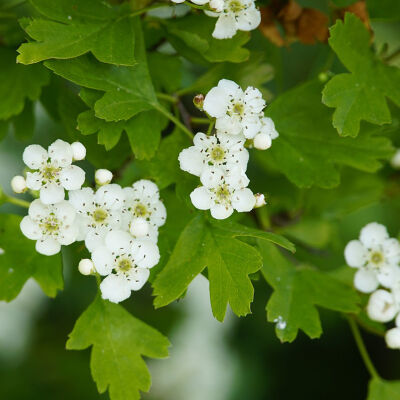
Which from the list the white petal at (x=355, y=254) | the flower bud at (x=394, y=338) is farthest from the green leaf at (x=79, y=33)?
the flower bud at (x=394, y=338)

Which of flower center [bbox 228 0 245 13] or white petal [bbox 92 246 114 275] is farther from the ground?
flower center [bbox 228 0 245 13]

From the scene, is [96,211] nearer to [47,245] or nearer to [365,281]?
[47,245]

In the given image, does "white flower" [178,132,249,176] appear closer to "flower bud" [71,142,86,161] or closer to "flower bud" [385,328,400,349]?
"flower bud" [71,142,86,161]

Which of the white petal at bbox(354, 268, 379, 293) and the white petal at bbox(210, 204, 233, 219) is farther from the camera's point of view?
the white petal at bbox(354, 268, 379, 293)

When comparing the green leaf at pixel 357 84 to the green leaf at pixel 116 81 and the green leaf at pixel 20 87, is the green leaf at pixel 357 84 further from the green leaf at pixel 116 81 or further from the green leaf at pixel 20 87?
the green leaf at pixel 20 87

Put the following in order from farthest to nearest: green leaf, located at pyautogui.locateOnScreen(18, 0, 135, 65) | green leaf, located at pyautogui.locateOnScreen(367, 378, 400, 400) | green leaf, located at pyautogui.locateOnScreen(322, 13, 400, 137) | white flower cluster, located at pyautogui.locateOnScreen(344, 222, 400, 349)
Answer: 1. green leaf, located at pyautogui.locateOnScreen(367, 378, 400, 400)
2. white flower cluster, located at pyautogui.locateOnScreen(344, 222, 400, 349)
3. green leaf, located at pyautogui.locateOnScreen(322, 13, 400, 137)
4. green leaf, located at pyautogui.locateOnScreen(18, 0, 135, 65)

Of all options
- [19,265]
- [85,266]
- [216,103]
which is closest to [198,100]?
[216,103]

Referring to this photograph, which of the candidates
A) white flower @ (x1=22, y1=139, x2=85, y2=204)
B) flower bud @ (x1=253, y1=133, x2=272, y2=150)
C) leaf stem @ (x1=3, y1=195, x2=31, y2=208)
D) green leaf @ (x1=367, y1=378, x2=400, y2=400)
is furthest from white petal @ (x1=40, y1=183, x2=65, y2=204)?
green leaf @ (x1=367, y1=378, x2=400, y2=400)

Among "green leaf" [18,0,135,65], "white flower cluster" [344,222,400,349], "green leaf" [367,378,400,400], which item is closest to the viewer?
"green leaf" [18,0,135,65]
